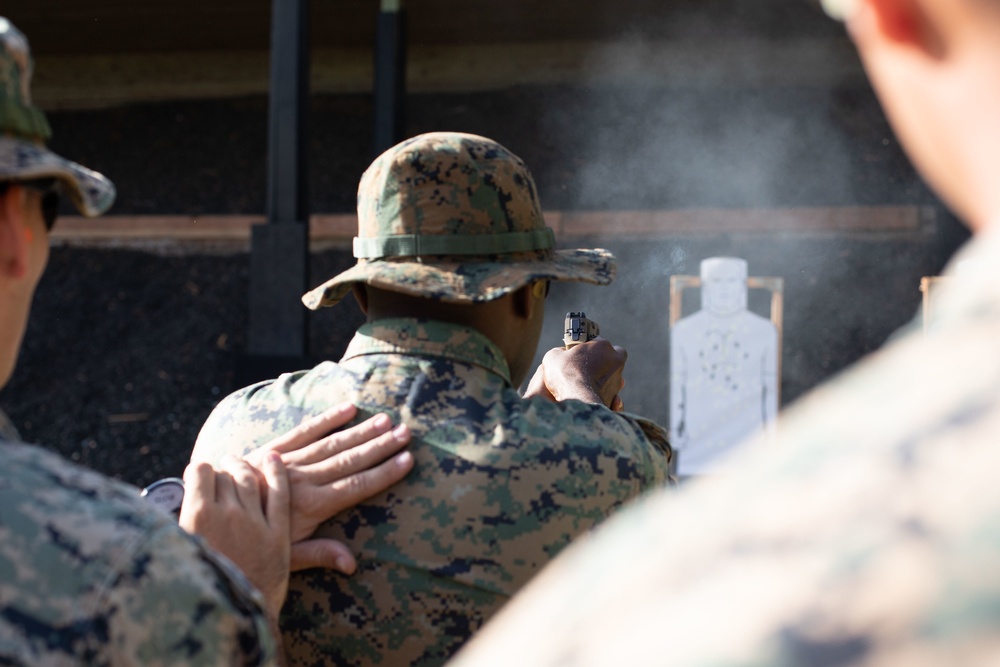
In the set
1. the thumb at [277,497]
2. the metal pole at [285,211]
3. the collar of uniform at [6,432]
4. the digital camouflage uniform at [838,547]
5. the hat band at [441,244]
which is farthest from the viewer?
the metal pole at [285,211]

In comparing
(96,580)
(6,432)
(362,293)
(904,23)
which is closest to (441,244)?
(362,293)

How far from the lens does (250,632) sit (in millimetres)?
989

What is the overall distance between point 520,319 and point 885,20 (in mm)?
1283

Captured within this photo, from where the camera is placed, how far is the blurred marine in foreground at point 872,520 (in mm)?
412

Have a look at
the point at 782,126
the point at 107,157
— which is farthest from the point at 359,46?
the point at 782,126

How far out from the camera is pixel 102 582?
0.90 meters

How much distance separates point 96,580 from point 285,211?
507cm

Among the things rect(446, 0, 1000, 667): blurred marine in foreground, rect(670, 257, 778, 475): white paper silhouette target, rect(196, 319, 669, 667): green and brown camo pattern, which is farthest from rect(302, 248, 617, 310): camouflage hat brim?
rect(670, 257, 778, 475): white paper silhouette target

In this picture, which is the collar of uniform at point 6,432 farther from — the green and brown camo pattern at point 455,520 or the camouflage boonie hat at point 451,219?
the camouflage boonie hat at point 451,219

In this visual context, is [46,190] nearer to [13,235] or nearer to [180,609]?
[13,235]

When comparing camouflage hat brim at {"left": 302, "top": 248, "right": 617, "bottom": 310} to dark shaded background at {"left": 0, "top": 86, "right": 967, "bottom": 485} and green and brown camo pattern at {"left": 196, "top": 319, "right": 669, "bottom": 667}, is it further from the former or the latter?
dark shaded background at {"left": 0, "top": 86, "right": 967, "bottom": 485}

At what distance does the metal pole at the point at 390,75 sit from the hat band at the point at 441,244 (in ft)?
14.3

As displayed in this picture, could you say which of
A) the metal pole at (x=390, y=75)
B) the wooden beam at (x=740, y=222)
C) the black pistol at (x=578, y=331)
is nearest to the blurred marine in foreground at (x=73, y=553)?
the black pistol at (x=578, y=331)

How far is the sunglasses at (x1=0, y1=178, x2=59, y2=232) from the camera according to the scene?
1.08 metres
